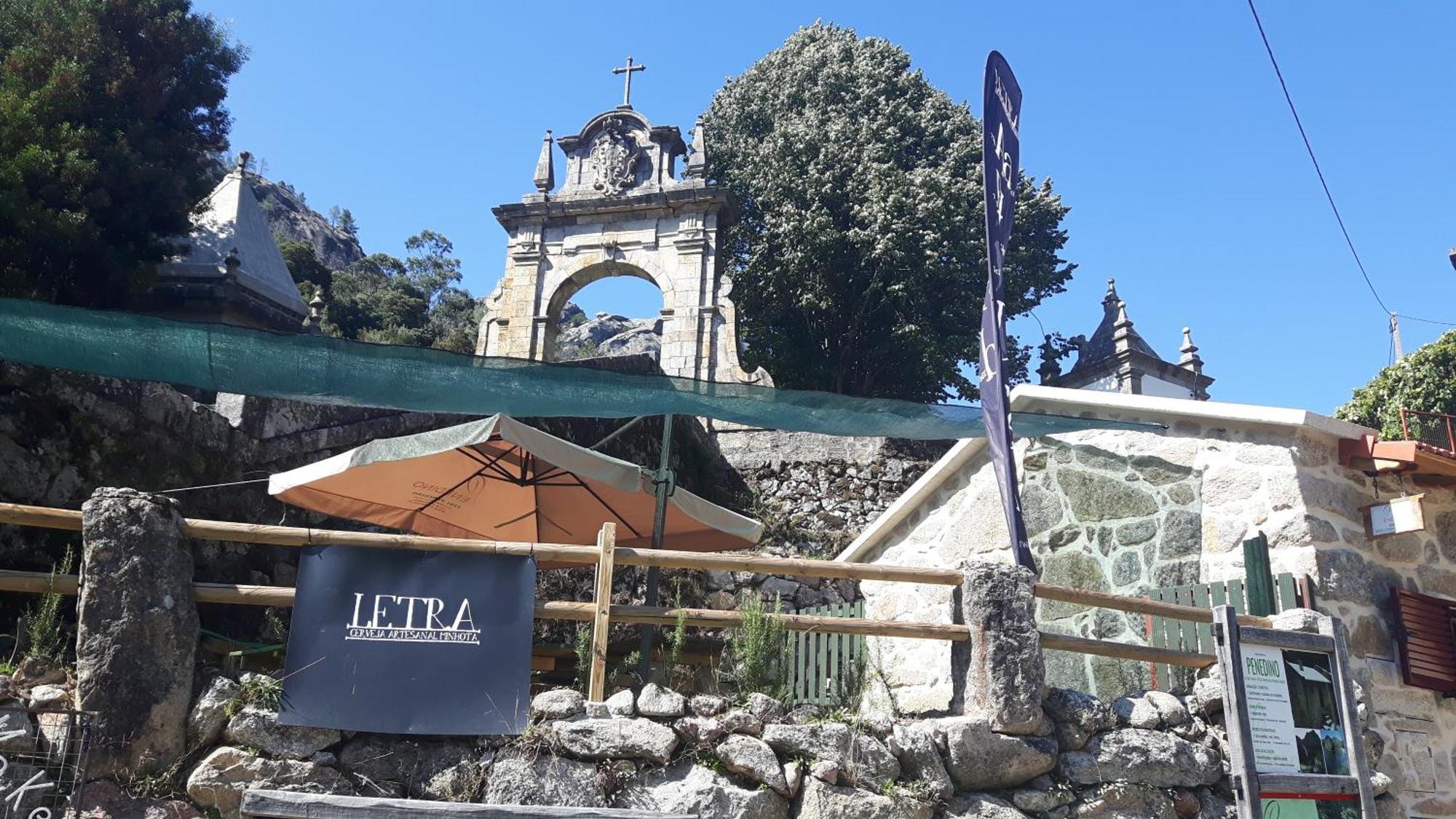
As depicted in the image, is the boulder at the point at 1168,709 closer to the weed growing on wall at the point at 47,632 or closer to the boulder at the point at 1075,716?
the boulder at the point at 1075,716

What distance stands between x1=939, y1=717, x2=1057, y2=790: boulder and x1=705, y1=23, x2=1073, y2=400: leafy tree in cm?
1792

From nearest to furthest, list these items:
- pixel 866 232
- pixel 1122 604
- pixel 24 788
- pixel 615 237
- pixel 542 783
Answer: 1. pixel 24 788
2. pixel 542 783
3. pixel 1122 604
4. pixel 615 237
5. pixel 866 232

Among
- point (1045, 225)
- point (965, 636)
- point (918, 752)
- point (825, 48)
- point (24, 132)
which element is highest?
point (825, 48)

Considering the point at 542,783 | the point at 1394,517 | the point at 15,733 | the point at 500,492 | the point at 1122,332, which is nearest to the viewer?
the point at 15,733

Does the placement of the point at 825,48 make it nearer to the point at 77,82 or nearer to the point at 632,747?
the point at 77,82

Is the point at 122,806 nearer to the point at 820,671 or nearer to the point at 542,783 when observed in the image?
the point at 542,783

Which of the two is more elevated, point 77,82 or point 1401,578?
point 77,82

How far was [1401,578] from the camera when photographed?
7.73 meters

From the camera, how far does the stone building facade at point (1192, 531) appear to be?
732cm

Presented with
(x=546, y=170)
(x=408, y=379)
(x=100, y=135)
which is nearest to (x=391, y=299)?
(x=546, y=170)

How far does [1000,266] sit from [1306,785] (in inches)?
130

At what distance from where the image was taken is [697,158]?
68.9 ft

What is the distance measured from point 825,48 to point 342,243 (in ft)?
113

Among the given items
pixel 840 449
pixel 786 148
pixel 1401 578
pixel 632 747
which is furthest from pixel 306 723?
pixel 786 148
